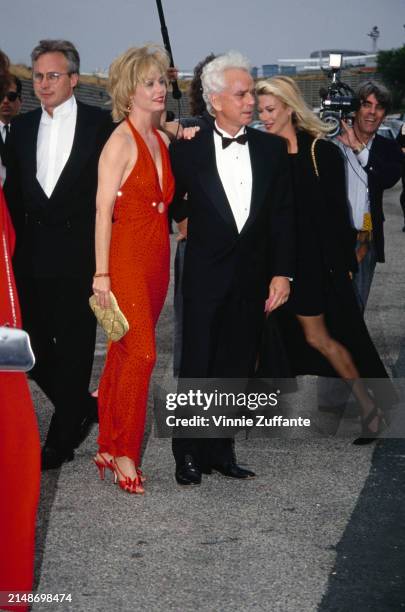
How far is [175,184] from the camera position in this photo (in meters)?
5.39

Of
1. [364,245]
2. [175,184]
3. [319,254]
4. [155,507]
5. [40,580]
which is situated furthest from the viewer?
[364,245]

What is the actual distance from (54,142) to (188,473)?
171 cm

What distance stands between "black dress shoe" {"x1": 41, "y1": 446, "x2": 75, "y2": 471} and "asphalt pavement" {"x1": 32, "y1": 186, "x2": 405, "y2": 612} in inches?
2.8

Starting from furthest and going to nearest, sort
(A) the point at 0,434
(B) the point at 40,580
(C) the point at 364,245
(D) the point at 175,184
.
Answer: (C) the point at 364,245 < (D) the point at 175,184 < (B) the point at 40,580 < (A) the point at 0,434

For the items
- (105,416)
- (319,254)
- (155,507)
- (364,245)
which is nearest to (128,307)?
(105,416)

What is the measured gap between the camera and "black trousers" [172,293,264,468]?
5402 millimetres

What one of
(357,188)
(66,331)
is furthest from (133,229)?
(357,188)

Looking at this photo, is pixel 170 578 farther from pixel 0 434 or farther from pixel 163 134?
pixel 163 134

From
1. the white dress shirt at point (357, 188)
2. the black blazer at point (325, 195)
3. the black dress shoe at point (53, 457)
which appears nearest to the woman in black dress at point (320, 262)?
the black blazer at point (325, 195)

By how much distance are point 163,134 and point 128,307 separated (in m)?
0.89

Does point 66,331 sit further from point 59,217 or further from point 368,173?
point 368,173

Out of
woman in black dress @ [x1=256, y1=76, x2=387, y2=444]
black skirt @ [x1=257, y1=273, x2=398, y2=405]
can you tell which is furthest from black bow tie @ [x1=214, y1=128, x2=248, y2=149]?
black skirt @ [x1=257, y1=273, x2=398, y2=405]

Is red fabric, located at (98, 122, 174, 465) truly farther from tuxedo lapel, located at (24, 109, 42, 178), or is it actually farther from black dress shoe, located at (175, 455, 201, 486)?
tuxedo lapel, located at (24, 109, 42, 178)

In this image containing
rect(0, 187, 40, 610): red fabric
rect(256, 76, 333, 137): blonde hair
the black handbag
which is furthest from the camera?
rect(256, 76, 333, 137): blonde hair
